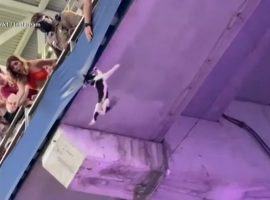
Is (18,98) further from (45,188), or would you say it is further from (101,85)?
(101,85)

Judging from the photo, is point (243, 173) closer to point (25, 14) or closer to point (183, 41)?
point (183, 41)

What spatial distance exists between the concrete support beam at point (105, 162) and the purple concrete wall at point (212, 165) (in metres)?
0.10

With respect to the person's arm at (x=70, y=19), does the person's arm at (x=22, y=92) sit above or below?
below

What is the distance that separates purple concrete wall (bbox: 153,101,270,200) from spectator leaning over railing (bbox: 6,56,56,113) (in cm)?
103

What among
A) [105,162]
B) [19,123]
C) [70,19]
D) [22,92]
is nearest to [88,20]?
[105,162]

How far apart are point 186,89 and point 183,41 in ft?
0.94

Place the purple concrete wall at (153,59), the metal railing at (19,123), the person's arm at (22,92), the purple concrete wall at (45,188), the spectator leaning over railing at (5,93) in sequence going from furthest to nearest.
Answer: the spectator leaning over railing at (5,93) < the person's arm at (22,92) < the purple concrete wall at (45,188) < the metal railing at (19,123) < the purple concrete wall at (153,59)

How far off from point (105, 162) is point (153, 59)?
1.79 feet

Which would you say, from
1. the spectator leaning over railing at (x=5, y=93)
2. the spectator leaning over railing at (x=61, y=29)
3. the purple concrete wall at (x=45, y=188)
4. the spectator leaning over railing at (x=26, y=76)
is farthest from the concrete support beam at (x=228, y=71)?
the spectator leaning over railing at (x=5, y=93)

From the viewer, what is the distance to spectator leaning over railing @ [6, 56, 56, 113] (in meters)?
3.38

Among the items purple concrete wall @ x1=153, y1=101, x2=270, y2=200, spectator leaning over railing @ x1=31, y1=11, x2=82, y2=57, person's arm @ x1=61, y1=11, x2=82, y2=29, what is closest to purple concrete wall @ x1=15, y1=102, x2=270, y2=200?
purple concrete wall @ x1=153, y1=101, x2=270, y2=200

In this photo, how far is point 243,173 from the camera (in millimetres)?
2715

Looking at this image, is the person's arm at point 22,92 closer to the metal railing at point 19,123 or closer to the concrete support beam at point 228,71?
the metal railing at point 19,123

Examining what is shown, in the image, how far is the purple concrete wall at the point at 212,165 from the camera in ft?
8.64
